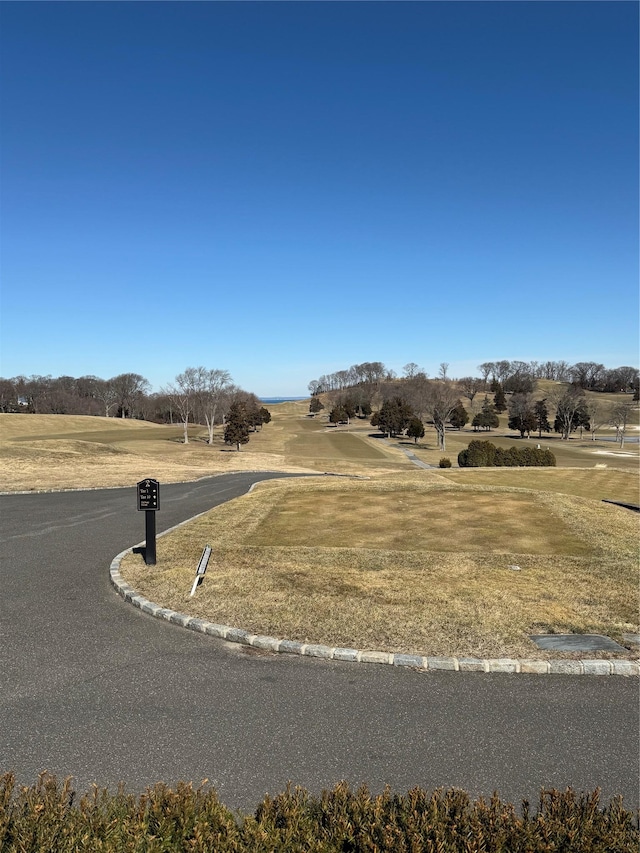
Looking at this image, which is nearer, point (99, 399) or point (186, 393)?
point (186, 393)

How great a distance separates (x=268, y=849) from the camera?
10.8 ft

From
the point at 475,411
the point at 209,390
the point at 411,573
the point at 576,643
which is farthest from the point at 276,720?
the point at 475,411

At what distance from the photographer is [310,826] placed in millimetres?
3488

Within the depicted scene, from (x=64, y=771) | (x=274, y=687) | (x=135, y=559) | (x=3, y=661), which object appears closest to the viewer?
(x=64, y=771)

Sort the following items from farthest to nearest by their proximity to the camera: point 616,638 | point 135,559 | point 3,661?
point 135,559
point 616,638
point 3,661

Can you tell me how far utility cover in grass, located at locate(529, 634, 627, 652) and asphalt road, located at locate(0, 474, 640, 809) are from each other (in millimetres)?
626

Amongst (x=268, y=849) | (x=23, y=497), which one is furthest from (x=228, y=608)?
(x=23, y=497)

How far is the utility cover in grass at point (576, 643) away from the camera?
7.06 metres

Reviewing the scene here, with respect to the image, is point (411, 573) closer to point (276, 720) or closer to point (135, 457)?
point (276, 720)

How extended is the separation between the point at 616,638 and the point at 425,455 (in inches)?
2359

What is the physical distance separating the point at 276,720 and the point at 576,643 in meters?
4.42

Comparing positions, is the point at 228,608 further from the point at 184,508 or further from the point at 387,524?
the point at 184,508

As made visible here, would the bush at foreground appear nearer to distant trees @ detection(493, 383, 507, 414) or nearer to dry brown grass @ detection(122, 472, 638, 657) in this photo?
dry brown grass @ detection(122, 472, 638, 657)

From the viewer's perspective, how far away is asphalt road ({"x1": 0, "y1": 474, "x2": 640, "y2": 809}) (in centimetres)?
465
